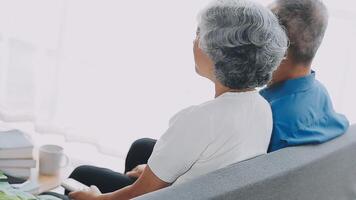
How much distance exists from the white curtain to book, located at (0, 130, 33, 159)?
1.31 metres

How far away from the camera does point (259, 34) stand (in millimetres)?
1573

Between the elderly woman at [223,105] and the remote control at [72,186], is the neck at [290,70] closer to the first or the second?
the elderly woman at [223,105]

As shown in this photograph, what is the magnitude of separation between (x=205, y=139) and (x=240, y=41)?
29 cm

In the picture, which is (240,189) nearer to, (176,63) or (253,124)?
(253,124)

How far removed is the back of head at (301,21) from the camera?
6.26ft

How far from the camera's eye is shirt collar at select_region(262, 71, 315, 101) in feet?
6.26

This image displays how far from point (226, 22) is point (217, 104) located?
0.23 metres

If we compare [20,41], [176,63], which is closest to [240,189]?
[176,63]

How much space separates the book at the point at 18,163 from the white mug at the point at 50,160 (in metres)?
0.07

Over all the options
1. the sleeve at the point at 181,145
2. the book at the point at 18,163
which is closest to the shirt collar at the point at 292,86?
the sleeve at the point at 181,145

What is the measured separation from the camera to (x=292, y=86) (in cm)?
191

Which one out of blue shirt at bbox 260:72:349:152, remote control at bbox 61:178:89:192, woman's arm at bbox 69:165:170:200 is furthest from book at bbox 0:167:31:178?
blue shirt at bbox 260:72:349:152

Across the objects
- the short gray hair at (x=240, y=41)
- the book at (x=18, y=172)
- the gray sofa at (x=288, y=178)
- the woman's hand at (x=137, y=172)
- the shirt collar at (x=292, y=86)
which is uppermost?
the short gray hair at (x=240, y=41)

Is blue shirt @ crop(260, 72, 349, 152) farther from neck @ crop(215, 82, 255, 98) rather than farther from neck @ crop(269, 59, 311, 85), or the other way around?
neck @ crop(215, 82, 255, 98)
